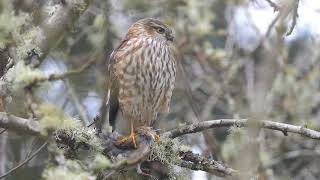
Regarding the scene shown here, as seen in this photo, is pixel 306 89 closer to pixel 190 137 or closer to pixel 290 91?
pixel 290 91

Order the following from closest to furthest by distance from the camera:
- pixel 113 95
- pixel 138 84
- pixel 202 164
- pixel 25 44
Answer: pixel 25 44 → pixel 202 164 → pixel 138 84 → pixel 113 95

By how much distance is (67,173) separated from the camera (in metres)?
2.69

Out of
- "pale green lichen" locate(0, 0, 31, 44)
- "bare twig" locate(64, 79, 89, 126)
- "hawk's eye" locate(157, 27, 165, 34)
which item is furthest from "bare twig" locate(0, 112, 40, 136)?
"hawk's eye" locate(157, 27, 165, 34)

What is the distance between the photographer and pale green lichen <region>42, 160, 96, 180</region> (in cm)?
263

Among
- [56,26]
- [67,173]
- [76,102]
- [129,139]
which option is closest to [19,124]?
[67,173]

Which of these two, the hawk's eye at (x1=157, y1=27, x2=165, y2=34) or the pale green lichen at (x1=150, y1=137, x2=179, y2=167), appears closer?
the pale green lichen at (x1=150, y1=137, x2=179, y2=167)

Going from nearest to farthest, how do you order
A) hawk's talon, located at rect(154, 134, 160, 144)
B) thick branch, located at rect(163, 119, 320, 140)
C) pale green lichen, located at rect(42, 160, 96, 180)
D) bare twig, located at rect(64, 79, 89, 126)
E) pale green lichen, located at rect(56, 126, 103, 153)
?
1. pale green lichen, located at rect(42, 160, 96, 180)
2. pale green lichen, located at rect(56, 126, 103, 153)
3. thick branch, located at rect(163, 119, 320, 140)
4. hawk's talon, located at rect(154, 134, 160, 144)
5. bare twig, located at rect(64, 79, 89, 126)

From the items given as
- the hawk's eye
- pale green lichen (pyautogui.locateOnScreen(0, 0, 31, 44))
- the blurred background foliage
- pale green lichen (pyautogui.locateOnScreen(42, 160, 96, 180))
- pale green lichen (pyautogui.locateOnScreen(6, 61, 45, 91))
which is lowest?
the blurred background foliage

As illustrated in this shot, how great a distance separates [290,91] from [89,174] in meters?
5.02

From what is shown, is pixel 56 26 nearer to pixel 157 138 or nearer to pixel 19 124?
pixel 157 138

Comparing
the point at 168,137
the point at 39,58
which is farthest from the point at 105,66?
the point at 39,58

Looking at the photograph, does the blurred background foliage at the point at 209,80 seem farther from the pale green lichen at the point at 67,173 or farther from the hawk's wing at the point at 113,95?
the pale green lichen at the point at 67,173

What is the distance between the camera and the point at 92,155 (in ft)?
12.8

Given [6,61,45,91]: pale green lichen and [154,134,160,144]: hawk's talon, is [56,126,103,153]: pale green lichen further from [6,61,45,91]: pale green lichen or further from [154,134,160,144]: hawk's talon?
[6,61,45,91]: pale green lichen
